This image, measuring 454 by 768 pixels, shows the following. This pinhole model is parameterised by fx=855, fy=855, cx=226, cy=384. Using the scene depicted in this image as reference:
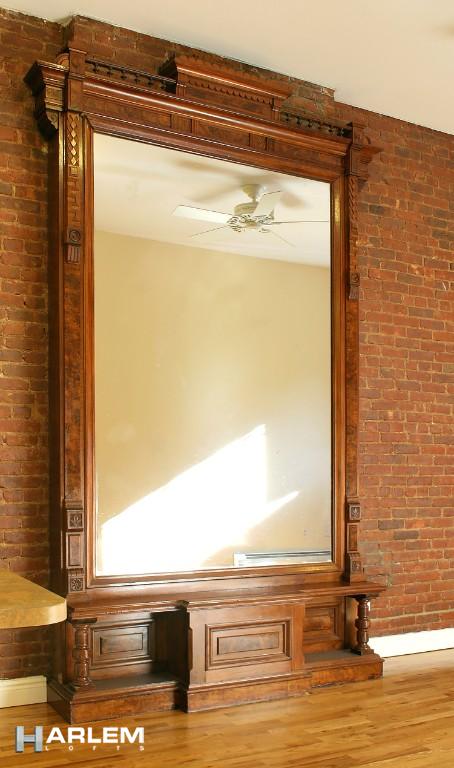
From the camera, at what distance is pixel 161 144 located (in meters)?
4.93

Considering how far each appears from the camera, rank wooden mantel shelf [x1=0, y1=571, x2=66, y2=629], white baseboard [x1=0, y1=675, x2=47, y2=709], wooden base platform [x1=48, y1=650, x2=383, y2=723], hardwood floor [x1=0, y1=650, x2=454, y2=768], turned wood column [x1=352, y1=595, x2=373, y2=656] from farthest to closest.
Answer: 1. turned wood column [x1=352, y1=595, x2=373, y2=656]
2. white baseboard [x1=0, y1=675, x2=47, y2=709]
3. wooden base platform [x1=48, y1=650, x2=383, y2=723]
4. hardwood floor [x1=0, y1=650, x2=454, y2=768]
5. wooden mantel shelf [x1=0, y1=571, x2=66, y2=629]

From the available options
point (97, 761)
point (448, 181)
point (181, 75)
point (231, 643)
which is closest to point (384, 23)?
point (181, 75)

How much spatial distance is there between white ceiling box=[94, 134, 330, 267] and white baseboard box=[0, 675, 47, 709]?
2.46 m

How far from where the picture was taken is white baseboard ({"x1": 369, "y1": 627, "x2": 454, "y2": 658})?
18.9 ft

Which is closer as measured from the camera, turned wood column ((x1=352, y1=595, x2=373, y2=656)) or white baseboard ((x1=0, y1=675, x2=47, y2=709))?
white baseboard ((x1=0, y1=675, x2=47, y2=709))

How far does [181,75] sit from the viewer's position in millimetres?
4957

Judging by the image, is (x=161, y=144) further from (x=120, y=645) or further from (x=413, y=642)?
(x=413, y=642)

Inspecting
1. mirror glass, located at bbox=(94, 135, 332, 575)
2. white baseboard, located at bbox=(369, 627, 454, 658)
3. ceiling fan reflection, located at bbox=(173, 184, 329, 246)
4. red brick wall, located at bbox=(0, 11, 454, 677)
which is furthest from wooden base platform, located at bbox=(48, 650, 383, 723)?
ceiling fan reflection, located at bbox=(173, 184, 329, 246)

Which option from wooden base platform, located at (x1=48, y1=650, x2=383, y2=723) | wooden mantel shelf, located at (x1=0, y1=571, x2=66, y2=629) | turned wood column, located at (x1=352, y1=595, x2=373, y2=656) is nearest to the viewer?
wooden mantel shelf, located at (x1=0, y1=571, x2=66, y2=629)

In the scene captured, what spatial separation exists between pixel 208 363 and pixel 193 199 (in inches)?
38.2

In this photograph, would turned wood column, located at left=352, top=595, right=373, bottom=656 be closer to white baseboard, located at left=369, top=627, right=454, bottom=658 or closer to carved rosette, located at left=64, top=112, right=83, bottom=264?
white baseboard, located at left=369, top=627, right=454, bottom=658

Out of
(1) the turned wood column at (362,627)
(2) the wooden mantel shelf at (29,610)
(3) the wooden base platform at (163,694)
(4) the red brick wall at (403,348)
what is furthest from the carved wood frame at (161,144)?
(2) the wooden mantel shelf at (29,610)

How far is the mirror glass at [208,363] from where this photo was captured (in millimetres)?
4754

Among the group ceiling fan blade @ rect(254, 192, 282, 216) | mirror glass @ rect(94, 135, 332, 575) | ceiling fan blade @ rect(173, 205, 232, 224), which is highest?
ceiling fan blade @ rect(254, 192, 282, 216)
